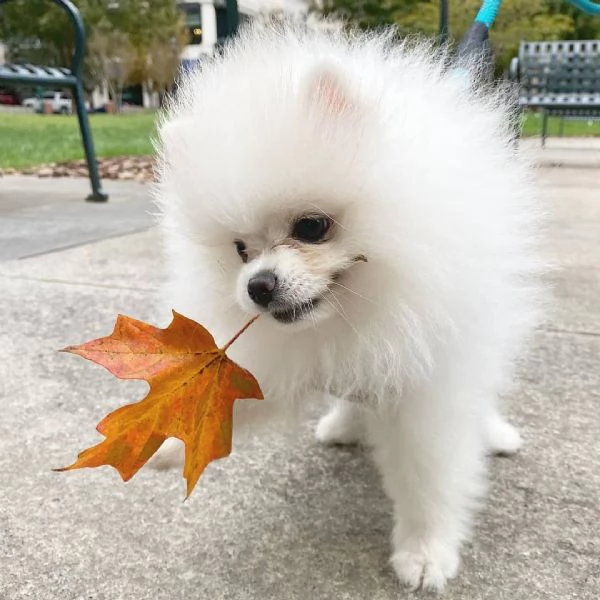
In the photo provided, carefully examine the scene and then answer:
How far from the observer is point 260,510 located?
1.80 meters

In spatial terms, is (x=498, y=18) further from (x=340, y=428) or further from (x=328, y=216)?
(x=328, y=216)

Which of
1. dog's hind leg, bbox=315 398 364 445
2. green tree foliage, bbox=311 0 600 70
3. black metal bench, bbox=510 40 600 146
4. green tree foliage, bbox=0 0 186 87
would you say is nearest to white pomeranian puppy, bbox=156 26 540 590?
dog's hind leg, bbox=315 398 364 445

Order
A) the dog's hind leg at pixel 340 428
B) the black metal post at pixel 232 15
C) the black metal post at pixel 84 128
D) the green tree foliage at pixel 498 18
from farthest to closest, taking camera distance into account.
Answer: the green tree foliage at pixel 498 18, the black metal post at pixel 84 128, the black metal post at pixel 232 15, the dog's hind leg at pixel 340 428

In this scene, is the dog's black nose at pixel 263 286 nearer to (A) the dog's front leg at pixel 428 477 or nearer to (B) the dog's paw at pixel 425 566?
(A) the dog's front leg at pixel 428 477

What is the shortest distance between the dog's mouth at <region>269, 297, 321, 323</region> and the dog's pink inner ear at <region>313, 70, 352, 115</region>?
37cm

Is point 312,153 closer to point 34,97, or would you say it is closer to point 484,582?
point 484,582

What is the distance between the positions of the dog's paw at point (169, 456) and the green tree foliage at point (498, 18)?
65.0 ft

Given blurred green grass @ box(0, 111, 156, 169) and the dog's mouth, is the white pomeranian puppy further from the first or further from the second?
blurred green grass @ box(0, 111, 156, 169)

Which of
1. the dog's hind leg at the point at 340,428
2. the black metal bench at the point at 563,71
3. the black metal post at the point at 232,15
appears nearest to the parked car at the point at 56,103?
the black metal bench at the point at 563,71

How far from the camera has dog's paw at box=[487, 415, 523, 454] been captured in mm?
2035

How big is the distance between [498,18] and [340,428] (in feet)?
82.8

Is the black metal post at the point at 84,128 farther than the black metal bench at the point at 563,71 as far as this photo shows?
No

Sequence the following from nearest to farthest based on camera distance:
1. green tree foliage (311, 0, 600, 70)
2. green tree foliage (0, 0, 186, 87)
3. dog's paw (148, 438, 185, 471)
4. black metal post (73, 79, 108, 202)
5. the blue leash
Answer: dog's paw (148, 438, 185, 471) < the blue leash < black metal post (73, 79, 108, 202) < green tree foliage (311, 0, 600, 70) < green tree foliage (0, 0, 186, 87)

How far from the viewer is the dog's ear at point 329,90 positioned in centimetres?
133
